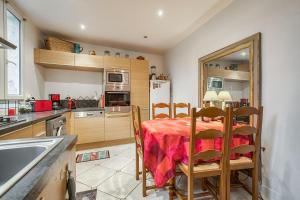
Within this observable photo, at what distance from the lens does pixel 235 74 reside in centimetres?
212

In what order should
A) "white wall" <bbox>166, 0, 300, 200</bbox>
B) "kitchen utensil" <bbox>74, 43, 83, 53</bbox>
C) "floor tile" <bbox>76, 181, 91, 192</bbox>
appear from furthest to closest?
"kitchen utensil" <bbox>74, 43, 83, 53</bbox> → "floor tile" <bbox>76, 181, 91, 192</bbox> → "white wall" <bbox>166, 0, 300, 200</bbox>

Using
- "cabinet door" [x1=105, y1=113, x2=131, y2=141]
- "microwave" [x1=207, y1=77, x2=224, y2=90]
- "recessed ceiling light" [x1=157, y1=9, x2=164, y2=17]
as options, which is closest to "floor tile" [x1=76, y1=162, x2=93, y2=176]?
"cabinet door" [x1=105, y1=113, x2=131, y2=141]

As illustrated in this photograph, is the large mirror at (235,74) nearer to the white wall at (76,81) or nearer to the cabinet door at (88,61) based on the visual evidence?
the cabinet door at (88,61)

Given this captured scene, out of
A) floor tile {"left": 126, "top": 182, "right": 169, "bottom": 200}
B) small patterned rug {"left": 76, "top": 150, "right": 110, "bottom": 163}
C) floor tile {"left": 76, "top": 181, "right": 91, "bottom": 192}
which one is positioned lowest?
floor tile {"left": 126, "top": 182, "right": 169, "bottom": 200}

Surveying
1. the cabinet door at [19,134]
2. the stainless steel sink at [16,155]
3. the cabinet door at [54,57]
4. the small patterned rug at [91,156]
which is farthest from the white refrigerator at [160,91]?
the stainless steel sink at [16,155]

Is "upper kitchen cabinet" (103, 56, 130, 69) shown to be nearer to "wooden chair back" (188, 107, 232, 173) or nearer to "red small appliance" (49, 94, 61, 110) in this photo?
"red small appliance" (49, 94, 61, 110)

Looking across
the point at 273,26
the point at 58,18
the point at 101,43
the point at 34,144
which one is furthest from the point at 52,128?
the point at 273,26

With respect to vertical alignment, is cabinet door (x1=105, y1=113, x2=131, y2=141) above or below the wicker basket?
below

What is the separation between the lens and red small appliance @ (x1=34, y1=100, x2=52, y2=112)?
2.52 meters

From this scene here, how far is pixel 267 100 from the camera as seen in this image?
1.71 meters

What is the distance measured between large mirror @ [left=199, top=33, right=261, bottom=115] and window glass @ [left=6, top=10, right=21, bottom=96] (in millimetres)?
2843

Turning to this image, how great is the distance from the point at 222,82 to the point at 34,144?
2.35 meters

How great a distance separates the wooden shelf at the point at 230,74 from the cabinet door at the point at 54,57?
8.80 feet

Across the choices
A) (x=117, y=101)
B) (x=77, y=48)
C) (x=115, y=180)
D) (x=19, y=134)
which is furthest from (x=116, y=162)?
(x=77, y=48)
